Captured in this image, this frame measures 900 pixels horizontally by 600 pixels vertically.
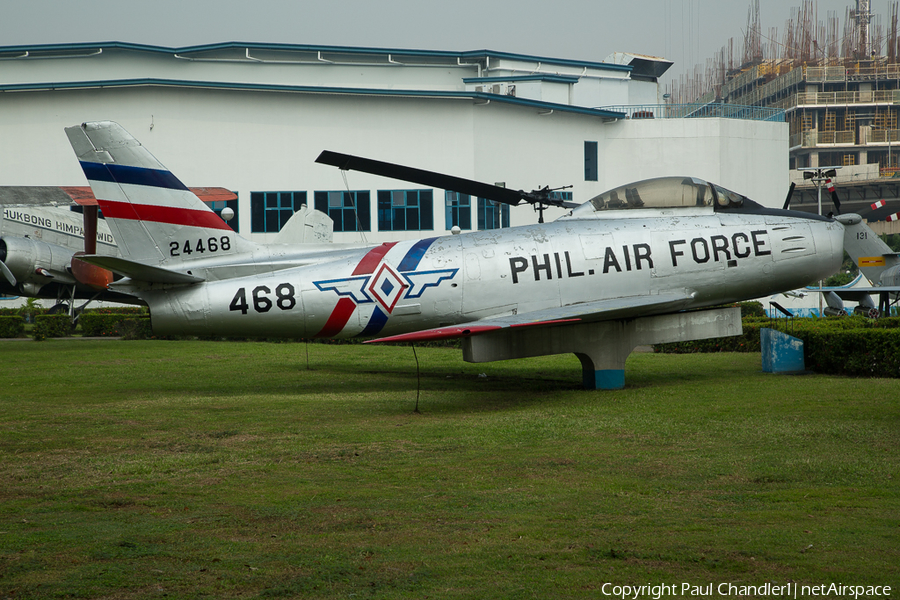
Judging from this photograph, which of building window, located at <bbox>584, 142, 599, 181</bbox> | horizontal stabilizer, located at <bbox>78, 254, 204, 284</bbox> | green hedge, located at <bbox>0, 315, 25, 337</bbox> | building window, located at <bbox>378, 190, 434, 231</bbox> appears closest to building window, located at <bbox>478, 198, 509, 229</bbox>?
building window, located at <bbox>378, 190, 434, 231</bbox>

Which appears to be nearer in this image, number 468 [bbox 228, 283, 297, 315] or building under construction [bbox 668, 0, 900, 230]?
number 468 [bbox 228, 283, 297, 315]

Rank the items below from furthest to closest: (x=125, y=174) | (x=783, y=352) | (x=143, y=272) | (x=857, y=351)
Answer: (x=783, y=352) → (x=857, y=351) → (x=125, y=174) → (x=143, y=272)

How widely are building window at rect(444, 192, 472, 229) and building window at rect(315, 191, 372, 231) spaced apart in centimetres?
454

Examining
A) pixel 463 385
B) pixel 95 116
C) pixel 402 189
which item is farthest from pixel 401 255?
pixel 95 116

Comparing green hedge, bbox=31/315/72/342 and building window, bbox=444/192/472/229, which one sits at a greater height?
building window, bbox=444/192/472/229

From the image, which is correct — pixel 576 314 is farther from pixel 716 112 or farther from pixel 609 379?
pixel 716 112

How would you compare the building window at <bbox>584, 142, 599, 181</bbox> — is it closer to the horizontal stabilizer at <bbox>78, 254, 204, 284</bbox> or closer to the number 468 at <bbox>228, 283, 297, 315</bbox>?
the number 468 at <bbox>228, 283, 297, 315</bbox>

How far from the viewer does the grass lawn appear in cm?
482

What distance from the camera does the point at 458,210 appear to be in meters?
43.7

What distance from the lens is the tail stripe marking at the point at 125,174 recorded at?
13.6 m

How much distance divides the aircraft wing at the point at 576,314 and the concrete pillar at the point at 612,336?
1.02ft

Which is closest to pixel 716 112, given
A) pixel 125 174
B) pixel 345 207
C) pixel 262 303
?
pixel 345 207

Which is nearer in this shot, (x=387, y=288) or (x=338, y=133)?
(x=387, y=288)

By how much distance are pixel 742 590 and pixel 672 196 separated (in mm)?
11147
